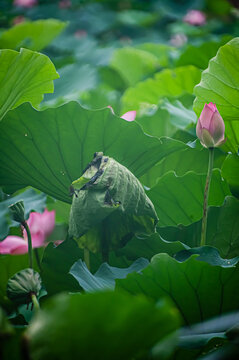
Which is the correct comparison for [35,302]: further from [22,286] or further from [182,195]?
[182,195]

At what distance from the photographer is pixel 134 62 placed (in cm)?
235

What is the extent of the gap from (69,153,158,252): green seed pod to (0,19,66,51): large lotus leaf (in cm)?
130

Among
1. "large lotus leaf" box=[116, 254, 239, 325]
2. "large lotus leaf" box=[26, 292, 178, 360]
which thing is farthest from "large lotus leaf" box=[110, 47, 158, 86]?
"large lotus leaf" box=[26, 292, 178, 360]

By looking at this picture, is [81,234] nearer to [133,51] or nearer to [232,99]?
[232,99]

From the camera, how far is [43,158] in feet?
2.85

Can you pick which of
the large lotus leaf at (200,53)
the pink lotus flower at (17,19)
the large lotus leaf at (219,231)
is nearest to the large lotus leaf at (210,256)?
the large lotus leaf at (219,231)

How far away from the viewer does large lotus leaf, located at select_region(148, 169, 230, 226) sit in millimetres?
907

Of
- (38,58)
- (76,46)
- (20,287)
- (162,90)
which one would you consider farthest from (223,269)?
(76,46)

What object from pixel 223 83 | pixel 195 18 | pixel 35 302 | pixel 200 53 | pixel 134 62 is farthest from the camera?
pixel 195 18

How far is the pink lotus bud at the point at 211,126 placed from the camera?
81cm

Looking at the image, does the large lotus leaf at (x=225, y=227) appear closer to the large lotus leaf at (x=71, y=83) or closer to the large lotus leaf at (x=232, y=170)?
the large lotus leaf at (x=232, y=170)

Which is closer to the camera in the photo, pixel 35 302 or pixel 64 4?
pixel 35 302

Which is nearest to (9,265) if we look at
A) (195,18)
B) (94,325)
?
(94,325)

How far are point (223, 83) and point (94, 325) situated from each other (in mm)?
569
